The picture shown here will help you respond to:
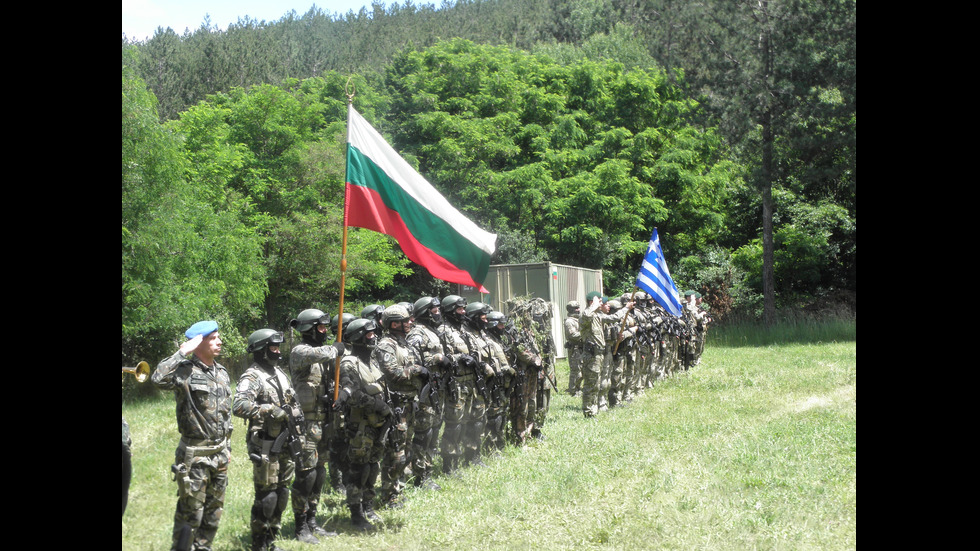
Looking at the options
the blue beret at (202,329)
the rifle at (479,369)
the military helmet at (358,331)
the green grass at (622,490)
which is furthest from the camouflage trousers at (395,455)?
the blue beret at (202,329)

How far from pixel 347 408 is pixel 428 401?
1.47 m

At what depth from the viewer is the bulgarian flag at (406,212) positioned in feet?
25.2

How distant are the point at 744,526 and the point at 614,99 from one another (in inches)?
1296

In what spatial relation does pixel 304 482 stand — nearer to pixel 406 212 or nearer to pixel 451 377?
pixel 406 212

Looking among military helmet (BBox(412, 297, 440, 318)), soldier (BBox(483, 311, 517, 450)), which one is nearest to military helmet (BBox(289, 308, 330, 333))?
military helmet (BBox(412, 297, 440, 318))

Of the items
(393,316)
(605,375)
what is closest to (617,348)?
(605,375)

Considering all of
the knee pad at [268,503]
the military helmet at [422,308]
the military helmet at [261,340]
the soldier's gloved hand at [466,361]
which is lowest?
the knee pad at [268,503]

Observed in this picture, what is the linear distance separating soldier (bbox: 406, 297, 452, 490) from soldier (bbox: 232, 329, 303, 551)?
241cm

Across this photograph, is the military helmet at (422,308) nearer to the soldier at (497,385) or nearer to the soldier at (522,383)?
the soldier at (497,385)

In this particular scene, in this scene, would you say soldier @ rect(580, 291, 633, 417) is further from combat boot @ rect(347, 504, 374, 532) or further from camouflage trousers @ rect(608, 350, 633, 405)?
combat boot @ rect(347, 504, 374, 532)

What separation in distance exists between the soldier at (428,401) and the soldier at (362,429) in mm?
1198

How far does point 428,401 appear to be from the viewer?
923 cm

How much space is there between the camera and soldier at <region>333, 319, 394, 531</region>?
7793 millimetres

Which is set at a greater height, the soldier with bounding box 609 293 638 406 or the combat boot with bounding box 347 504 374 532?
the soldier with bounding box 609 293 638 406
